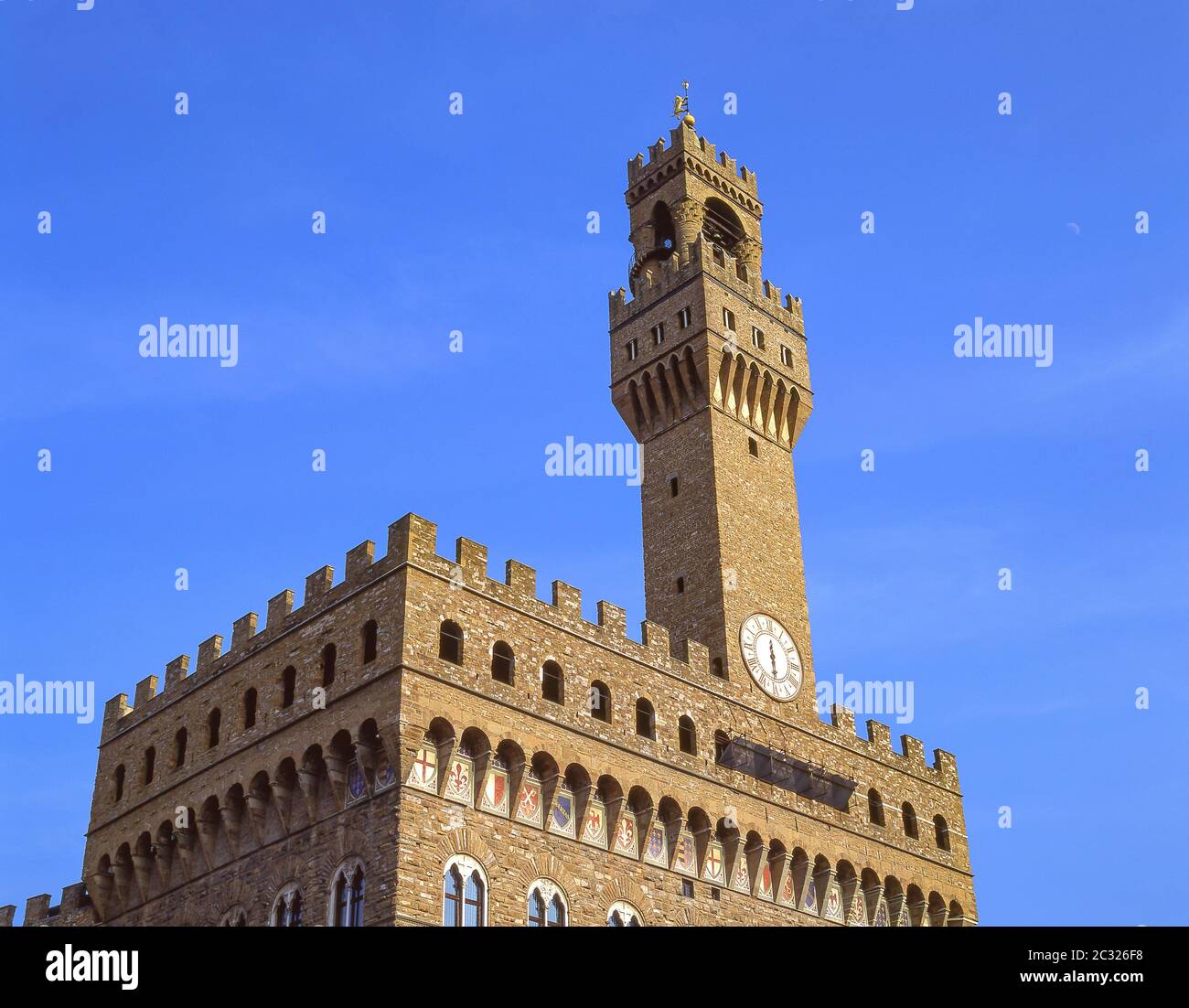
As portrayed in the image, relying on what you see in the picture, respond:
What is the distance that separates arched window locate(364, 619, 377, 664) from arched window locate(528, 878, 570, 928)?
269 inches

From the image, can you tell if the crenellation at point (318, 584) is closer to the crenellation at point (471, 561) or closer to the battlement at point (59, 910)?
the crenellation at point (471, 561)

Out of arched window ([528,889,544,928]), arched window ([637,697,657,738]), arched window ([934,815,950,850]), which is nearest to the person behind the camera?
arched window ([528,889,544,928])

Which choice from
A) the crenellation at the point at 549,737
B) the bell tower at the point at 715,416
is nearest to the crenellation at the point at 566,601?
the crenellation at the point at 549,737

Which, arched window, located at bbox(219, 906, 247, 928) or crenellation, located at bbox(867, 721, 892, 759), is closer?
arched window, located at bbox(219, 906, 247, 928)

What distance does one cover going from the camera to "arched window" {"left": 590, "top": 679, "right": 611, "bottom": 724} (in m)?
39.7

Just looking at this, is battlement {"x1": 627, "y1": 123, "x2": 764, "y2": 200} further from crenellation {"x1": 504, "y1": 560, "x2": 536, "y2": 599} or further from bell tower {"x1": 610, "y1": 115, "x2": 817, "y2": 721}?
crenellation {"x1": 504, "y1": 560, "x2": 536, "y2": 599}

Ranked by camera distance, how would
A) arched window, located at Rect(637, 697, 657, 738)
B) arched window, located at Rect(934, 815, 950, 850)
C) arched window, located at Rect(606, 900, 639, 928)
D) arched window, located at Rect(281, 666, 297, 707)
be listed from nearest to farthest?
arched window, located at Rect(606, 900, 639, 928) < arched window, located at Rect(281, 666, 297, 707) < arched window, located at Rect(637, 697, 657, 738) < arched window, located at Rect(934, 815, 950, 850)

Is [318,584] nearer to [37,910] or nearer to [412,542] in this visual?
[412,542]

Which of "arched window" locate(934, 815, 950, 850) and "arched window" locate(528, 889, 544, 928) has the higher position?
"arched window" locate(934, 815, 950, 850)

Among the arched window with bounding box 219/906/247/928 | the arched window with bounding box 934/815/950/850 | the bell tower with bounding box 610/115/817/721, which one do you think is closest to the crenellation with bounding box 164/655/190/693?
the arched window with bounding box 219/906/247/928

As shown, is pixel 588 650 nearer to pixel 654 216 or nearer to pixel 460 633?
pixel 460 633

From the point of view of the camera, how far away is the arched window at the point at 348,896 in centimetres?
3406
